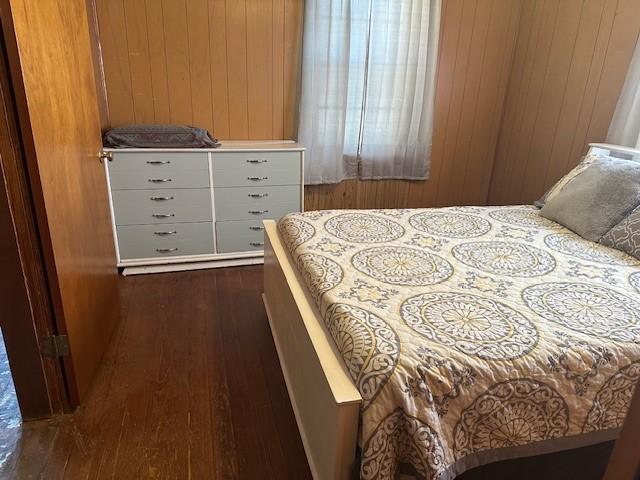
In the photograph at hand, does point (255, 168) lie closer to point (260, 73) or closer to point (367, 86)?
point (260, 73)

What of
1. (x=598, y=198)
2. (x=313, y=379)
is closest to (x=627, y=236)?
(x=598, y=198)

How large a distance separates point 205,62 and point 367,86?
3.93 ft

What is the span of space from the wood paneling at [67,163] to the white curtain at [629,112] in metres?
2.94

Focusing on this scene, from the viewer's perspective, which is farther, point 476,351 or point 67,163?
point 67,163

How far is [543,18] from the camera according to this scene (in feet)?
10.8

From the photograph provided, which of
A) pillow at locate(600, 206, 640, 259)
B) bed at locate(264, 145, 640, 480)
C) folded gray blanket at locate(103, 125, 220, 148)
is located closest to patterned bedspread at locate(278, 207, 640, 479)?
bed at locate(264, 145, 640, 480)

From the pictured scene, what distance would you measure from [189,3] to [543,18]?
258 centimetres

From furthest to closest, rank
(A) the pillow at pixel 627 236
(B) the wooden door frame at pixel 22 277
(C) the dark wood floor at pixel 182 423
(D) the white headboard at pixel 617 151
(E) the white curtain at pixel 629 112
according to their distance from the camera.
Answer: (E) the white curtain at pixel 629 112
(D) the white headboard at pixel 617 151
(A) the pillow at pixel 627 236
(C) the dark wood floor at pixel 182 423
(B) the wooden door frame at pixel 22 277

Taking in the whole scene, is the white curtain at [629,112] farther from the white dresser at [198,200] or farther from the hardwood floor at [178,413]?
the hardwood floor at [178,413]

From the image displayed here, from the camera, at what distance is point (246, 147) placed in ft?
9.83

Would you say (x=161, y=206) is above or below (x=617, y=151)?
below

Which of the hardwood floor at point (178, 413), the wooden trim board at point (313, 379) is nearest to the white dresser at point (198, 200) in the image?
the hardwood floor at point (178, 413)

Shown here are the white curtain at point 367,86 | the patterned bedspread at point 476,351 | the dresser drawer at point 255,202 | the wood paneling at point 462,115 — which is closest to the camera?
the patterned bedspread at point 476,351

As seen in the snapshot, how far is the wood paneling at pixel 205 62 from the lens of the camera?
115 inches
